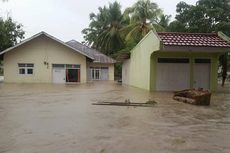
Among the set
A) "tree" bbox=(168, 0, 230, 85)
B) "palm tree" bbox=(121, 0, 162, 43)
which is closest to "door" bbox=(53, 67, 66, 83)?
"palm tree" bbox=(121, 0, 162, 43)

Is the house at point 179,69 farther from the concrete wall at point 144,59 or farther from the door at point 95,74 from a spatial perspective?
the door at point 95,74

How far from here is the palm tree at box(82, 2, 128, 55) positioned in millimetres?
53312

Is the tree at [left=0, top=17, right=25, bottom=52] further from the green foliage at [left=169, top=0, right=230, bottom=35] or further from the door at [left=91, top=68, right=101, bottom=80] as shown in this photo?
the green foliage at [left=169, top=0, right=230, bottom=35]

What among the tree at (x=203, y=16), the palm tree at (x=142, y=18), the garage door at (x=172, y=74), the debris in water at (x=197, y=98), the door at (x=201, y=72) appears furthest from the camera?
the palm tree at (x=142, y=18)

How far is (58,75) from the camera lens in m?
40.2

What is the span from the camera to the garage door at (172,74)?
25.5 m

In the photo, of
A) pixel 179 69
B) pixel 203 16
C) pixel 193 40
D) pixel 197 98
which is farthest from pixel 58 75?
pixel 197 98

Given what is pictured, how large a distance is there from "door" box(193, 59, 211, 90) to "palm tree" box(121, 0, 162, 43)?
2002 centimetres

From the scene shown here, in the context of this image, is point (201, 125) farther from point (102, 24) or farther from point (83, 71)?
point (102, 24)

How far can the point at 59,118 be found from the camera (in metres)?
11.6

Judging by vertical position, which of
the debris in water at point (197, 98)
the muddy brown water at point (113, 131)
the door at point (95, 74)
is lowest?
the muddy brown water at point (113, 131)

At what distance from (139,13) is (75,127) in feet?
122

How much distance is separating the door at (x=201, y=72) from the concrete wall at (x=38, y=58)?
1758cm

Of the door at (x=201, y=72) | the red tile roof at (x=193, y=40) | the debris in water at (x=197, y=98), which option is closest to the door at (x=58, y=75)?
the door at (x=201, y=72)
